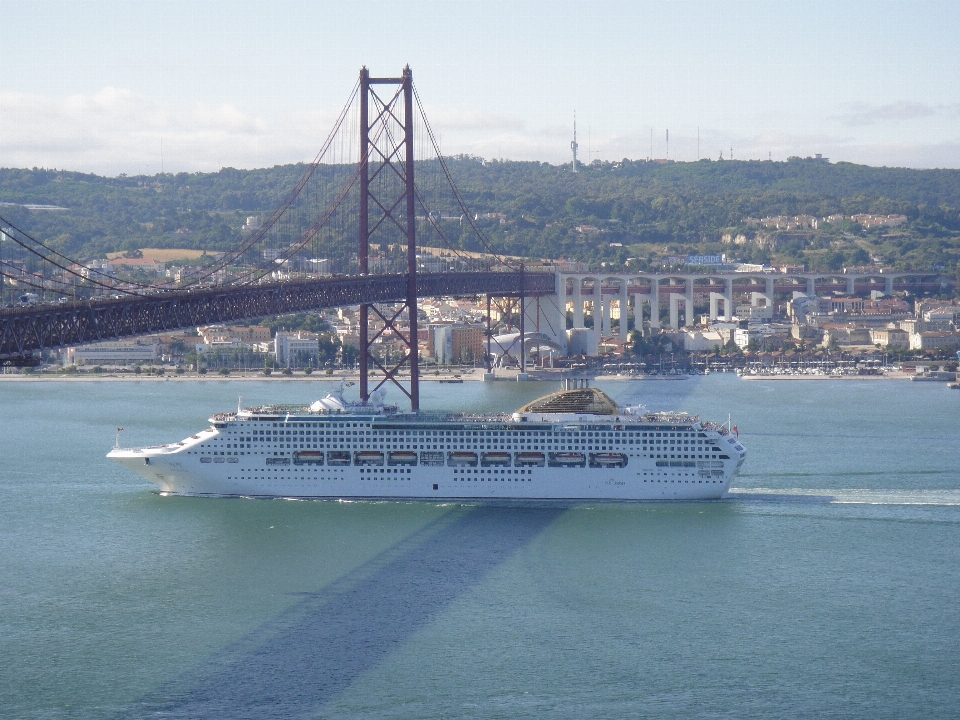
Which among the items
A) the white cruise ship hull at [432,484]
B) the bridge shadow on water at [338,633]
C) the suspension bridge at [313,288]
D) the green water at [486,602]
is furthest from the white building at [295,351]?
the bridge shadow on water at [338,633]

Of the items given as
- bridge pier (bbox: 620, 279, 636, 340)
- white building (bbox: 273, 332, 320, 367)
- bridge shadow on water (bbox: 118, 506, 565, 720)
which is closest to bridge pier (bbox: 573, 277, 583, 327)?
bridge pier (bbox: 620, 279, 636, 340)

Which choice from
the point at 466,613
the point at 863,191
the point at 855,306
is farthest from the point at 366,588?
the point at 863,191

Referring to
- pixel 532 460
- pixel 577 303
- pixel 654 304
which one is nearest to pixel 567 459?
pixel 532 460

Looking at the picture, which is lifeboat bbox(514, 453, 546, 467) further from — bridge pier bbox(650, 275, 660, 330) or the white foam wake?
bridge pier bbox(650, 275, 660, 330)

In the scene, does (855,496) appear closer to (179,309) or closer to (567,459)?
(567,459)

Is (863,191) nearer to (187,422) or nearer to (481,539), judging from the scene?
(187,422)
